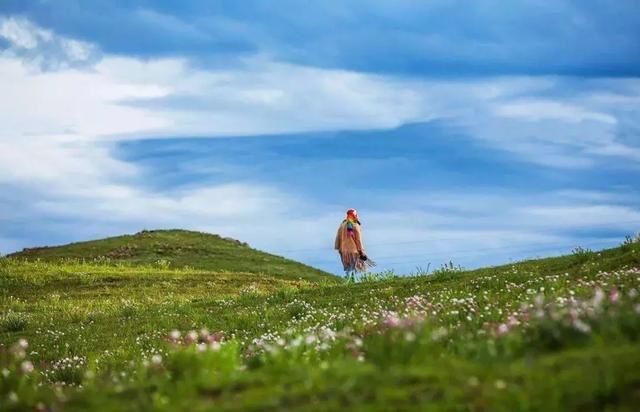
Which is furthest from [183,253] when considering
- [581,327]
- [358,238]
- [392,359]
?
[581,327]

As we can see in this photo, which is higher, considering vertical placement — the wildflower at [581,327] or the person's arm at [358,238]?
the person's arm at [358,238]

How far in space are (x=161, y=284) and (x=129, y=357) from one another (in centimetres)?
2244

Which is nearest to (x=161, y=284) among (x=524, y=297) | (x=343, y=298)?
(x=343, y=298)

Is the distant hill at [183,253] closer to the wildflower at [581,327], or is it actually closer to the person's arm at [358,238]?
the person's arm at [358,238]

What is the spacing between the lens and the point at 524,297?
17.0 metres

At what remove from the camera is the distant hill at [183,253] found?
55531 millimetres

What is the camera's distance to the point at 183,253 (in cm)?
6003

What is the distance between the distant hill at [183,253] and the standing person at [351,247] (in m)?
17.0

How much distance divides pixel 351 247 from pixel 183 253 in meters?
28.2

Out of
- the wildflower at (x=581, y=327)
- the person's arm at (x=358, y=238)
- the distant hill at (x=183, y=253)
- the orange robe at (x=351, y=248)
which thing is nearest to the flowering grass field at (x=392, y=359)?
the wildflower at (x=581, y=327)

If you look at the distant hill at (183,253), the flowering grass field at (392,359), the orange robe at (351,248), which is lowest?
the flowering grass field at (392,359)

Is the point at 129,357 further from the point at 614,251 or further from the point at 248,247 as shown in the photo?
the point at 248,247

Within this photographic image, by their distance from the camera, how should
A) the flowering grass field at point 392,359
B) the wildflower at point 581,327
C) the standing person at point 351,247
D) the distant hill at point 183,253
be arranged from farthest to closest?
the distant hill at point 183,253
the standing person at point 351,247
the wildflower at point 581,327
the flowering grass field at point 392,359

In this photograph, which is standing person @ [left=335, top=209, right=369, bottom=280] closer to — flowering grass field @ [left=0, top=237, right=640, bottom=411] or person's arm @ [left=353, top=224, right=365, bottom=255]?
person's arm @ [left=353, top=224, right=365, bottom=255]
